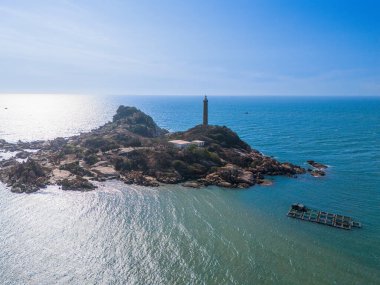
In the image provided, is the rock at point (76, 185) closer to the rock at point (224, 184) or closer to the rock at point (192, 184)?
the rock at point (192, 184)

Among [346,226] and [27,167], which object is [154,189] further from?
[346,226]

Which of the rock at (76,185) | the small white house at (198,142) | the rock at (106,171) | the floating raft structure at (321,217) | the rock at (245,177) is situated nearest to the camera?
the floating raft structure at (321,217)

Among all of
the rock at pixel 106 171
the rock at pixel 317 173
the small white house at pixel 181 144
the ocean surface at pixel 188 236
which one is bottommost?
the ocean surface at pixel 188 236

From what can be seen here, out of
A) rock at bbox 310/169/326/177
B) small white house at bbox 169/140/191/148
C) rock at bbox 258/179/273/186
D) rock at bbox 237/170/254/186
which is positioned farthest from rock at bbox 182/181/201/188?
rock at bbox 310/169/326/177

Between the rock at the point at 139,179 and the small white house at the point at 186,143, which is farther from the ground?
the small white house at the point at 186,143

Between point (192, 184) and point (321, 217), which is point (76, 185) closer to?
point (192, 184)

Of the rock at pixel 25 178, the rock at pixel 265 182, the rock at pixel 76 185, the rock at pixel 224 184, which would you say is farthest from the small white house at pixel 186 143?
the rock at pixel 25 178

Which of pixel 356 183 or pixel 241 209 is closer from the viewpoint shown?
pixel 241 209

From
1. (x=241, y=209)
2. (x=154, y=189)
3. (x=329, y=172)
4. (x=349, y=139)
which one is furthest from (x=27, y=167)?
(x=349, y=139)
